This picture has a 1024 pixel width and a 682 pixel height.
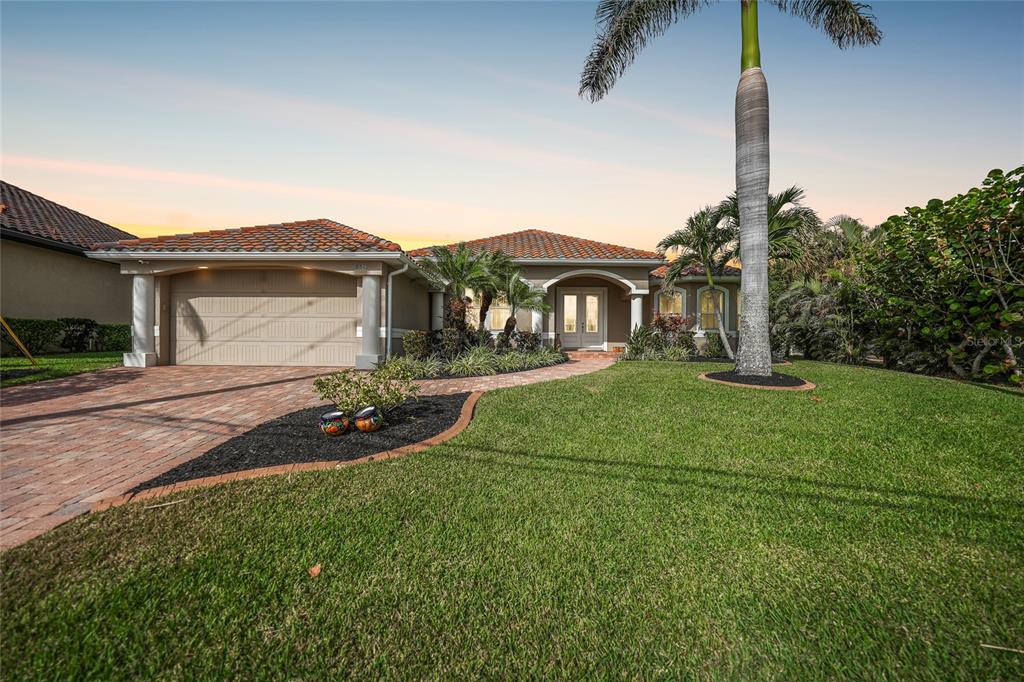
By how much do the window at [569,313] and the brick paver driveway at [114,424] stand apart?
22.1 ft

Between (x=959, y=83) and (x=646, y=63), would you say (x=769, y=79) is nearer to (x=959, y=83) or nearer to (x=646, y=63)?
(x=646, y=63)

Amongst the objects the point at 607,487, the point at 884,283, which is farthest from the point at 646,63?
the point at 607,487

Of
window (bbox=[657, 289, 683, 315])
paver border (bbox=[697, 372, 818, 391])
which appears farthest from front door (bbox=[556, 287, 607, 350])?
paver border (bbox=[697, 372, 818, 391])

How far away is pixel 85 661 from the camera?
1692mm

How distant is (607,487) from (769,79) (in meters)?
9.20

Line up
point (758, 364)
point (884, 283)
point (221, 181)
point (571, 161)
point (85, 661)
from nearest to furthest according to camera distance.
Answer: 1. point (85, 661)
2. point (758, 364)
3. point (884, 283)
4. point (221, 181)
5. point (571, 161)

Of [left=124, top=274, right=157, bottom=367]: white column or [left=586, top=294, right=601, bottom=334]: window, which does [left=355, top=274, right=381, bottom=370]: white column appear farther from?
[left=586, top=294, right=601, bottom=334]: window

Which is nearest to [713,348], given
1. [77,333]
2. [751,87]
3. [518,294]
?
[518,294]

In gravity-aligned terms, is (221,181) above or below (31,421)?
above

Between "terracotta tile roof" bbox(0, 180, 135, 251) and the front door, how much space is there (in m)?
17.0

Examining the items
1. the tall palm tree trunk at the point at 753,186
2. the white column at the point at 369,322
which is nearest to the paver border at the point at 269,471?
the white column at the point at 369,322

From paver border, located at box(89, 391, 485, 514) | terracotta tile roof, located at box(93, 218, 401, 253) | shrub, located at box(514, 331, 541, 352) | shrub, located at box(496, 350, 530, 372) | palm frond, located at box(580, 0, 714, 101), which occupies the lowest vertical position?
paver border, located at box(89, 391, 485, 514)

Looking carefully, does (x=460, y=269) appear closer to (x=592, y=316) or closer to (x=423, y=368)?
(x=423, y=368)

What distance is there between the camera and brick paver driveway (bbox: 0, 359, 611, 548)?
3.16m
